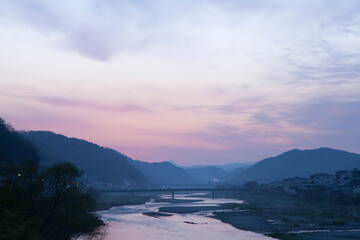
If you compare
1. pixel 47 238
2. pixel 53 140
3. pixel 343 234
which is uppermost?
pixel 53 140

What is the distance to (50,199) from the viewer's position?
19.4 metres

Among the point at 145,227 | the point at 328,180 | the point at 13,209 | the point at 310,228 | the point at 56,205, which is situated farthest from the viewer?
the point at 328,180

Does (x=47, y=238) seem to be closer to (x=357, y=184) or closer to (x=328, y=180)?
(x=357, y=184)

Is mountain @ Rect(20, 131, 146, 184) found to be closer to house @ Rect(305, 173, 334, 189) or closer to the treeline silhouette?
house @ Rect(305, 173, 334, 189)

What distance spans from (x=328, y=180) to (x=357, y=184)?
24926 millimetres

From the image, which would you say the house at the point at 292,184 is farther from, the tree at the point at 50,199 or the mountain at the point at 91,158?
the mountain at the point at 91,158

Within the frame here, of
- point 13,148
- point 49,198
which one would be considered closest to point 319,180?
point 13,148

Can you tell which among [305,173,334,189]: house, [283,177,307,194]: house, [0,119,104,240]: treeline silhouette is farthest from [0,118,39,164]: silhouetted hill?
[305,173,334,189]: house

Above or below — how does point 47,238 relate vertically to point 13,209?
below

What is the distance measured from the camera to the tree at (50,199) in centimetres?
1886

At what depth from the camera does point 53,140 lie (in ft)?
550

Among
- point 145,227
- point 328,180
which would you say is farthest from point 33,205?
point 328,180

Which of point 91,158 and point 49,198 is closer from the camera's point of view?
point 49,198

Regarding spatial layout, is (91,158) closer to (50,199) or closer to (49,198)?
(49,198)
